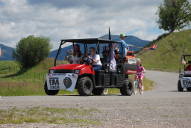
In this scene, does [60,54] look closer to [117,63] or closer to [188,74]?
[117,63]

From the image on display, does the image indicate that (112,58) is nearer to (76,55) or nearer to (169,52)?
(76,55)

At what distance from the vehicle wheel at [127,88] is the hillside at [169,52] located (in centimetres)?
5902

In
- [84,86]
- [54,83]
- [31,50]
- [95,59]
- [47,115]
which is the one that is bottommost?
[47,115]

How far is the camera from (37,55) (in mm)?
81438

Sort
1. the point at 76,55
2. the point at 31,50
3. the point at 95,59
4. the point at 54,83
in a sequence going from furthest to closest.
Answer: the point at 31,50, the point at 76,55, the point at 95,59, the point at 54,83

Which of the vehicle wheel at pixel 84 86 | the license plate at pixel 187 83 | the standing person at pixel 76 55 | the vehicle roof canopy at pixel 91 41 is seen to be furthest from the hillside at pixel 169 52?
the vehicle wheel at pixel 84 86

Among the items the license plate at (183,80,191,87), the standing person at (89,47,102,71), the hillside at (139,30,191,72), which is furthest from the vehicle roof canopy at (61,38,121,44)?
the hillside at (139,30,191,72)

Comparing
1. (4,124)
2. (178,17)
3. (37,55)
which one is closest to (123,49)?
(4,124)

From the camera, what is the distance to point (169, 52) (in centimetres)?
8950

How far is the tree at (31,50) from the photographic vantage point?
81375 millimetres

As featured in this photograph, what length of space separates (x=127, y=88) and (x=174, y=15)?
9418 cm

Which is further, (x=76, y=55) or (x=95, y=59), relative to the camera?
(x=76, y=55)

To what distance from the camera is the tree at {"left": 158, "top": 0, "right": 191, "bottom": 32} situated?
112m

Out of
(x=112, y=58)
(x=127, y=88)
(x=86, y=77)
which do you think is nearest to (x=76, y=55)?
(x=86, y=77)
